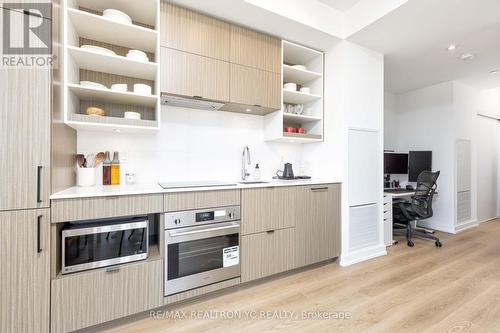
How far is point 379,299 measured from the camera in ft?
6.28

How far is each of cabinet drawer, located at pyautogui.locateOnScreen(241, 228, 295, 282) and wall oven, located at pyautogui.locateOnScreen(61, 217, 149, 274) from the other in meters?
0.83

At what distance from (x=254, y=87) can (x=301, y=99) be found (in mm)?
799

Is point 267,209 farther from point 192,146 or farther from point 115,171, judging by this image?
point 115,171

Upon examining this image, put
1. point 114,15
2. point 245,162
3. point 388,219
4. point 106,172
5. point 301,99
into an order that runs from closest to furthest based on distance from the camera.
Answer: point 114,15
point 106,172
point 245,162
point 301,99
point 388,219

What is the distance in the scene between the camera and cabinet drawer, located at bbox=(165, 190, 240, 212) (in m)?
1.71

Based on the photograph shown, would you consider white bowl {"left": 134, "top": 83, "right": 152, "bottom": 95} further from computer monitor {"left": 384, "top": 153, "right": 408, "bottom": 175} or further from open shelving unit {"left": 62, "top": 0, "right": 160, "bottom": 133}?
computer monitor {"left": 384, "top": 153, "right": 408, "bottom": 175}

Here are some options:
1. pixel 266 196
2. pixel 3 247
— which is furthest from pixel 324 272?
pixel 3 247

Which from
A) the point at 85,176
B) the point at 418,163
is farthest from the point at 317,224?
the point at 418,163

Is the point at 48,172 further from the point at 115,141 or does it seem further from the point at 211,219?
the point at 211,219

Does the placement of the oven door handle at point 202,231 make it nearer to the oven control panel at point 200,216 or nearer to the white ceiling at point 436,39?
the oven control panel at point 200,216

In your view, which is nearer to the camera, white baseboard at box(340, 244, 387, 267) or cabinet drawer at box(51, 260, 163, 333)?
cabinet drawer at box(51, 260, 163, 333)

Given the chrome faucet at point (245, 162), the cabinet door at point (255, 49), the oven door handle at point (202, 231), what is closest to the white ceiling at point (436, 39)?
the cabinet door at point (255, 49)

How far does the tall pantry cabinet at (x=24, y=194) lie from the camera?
1266 mm

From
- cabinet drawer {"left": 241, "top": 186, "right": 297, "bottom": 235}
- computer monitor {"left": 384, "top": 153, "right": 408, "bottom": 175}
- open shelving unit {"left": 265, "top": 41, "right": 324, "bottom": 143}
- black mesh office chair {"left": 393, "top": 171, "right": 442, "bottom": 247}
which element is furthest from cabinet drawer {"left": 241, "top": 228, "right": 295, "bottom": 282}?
computer monitor {"left": 384, "top": 153, "right": 408, "bottom": 175}
